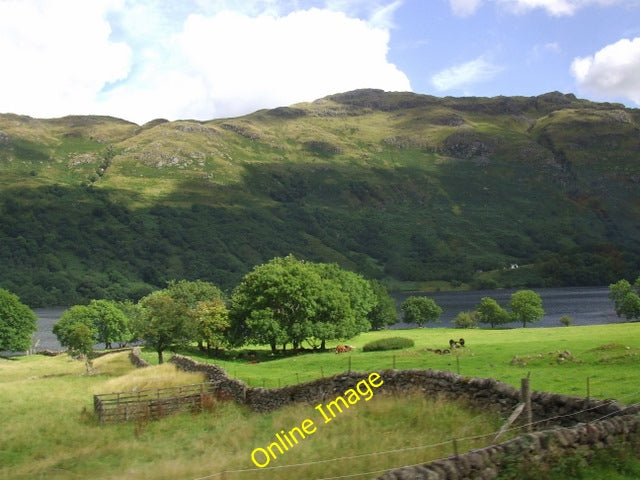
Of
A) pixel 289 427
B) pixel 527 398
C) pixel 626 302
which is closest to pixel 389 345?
pixel 289 427

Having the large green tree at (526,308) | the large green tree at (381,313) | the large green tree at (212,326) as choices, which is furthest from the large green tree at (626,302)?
the large green tree at (212,326)

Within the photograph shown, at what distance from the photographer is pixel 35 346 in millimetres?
152750

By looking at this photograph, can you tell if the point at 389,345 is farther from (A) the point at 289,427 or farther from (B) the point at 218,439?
(B) the point at 218,439

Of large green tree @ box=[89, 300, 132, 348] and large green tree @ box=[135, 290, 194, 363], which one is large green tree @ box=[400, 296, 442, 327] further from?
large green tree @ box=[135, 290, 194, 363]

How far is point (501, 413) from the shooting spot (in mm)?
19703

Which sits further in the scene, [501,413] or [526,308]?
[526,308]

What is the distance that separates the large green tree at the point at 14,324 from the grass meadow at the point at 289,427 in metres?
74.1

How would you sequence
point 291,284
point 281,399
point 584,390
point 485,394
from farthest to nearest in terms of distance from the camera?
point 291,284 < point 281,399 < point 584,390 < point 485,394

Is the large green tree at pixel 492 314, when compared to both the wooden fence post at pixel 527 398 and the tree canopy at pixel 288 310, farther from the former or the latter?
the wooden fence post at pixel 527 398

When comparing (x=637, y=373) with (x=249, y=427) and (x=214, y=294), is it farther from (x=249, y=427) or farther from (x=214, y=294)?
(x=214, y=294)

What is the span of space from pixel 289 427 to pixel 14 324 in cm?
10808

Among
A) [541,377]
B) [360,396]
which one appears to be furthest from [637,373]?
[360,396]

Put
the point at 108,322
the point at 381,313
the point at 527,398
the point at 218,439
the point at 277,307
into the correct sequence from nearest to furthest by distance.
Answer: the point at 527,398, the point at 218,439, the point at 277,307, the point at 108,322, the point at 381,313

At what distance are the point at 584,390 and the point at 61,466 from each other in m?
22.9
